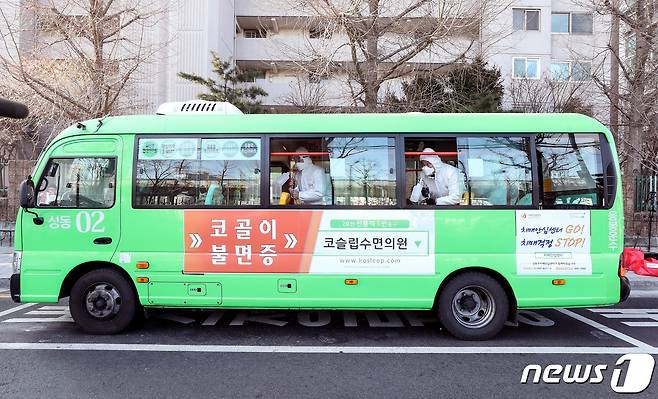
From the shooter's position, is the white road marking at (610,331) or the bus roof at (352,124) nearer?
the white road marking at (610,331)

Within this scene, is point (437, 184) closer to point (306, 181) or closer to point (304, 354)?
point (306, 181)

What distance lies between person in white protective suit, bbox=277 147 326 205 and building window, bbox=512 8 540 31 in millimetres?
23580

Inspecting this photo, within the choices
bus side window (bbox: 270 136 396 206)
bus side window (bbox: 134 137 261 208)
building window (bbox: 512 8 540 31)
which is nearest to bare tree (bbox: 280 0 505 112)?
bus side window (bbox: 270 136 396 206)

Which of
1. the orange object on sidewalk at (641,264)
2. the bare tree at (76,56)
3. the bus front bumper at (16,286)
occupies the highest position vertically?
the bare tree at (76,56)

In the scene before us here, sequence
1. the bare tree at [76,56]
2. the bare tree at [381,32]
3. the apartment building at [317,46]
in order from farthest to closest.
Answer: the apartment building at [317,46] → the bare tree at [76,56] → the bare tree at [381,32]

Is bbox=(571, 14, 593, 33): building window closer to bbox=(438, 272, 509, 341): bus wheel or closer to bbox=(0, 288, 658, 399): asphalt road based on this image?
bbox=(0, 288, 658, 399): asphalt road

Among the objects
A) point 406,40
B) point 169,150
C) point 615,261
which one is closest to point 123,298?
point 169,150

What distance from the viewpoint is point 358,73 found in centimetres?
1182

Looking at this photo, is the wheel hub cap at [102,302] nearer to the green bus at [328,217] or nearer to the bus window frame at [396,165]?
the green bus at [328,217]

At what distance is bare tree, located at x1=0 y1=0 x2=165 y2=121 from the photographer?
1205 centimetres

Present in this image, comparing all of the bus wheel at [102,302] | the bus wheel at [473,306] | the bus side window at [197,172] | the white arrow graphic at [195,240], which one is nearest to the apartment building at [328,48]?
the bus side window at [197,172]

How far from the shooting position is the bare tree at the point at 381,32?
11250 mm

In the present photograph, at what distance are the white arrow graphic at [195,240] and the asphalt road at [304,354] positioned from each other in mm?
1150

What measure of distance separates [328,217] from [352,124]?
120 cm
